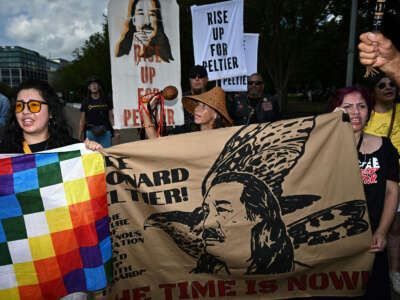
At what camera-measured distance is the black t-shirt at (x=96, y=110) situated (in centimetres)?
584

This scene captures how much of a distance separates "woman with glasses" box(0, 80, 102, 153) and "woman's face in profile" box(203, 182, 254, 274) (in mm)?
867

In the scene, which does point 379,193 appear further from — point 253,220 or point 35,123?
point 35,123

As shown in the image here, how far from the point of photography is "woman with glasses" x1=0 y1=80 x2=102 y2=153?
82.9 inches

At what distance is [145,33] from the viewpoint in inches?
138

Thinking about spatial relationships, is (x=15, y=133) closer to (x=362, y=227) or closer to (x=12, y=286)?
(x=12, y=286)

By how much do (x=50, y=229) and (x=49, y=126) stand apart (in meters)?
0.77

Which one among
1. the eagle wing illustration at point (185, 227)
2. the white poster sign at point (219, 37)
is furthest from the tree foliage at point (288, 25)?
the eagle wing illustration at point (185, 227)

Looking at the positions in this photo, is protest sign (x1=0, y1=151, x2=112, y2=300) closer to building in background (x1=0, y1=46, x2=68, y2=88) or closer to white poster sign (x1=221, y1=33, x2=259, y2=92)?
white poster sign (x1=221, y1=33, x2=259, y2=92)

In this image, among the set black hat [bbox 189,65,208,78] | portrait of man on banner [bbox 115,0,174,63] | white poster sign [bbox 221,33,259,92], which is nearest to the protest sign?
portrait of man on banner [bbox 115,0,174,63]

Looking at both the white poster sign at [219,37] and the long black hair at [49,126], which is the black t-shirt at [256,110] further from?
the long black hair at [49,126]

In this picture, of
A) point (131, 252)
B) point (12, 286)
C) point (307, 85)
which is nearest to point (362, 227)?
point (131, 252)

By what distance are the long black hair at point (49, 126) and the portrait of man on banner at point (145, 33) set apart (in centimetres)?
136

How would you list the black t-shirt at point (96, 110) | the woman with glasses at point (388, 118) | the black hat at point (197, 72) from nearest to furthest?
the woman with glasses at point (388, 118)
the black hat at point (197, 72)
the black t-shirt at point (96, 110)

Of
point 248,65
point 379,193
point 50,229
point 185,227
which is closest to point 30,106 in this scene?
point 50,229
